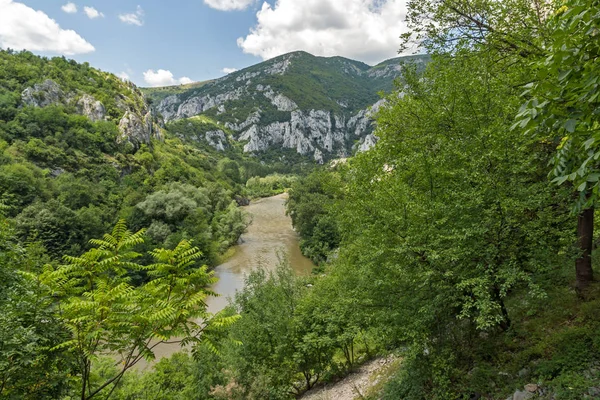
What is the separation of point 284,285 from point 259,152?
17667 cm

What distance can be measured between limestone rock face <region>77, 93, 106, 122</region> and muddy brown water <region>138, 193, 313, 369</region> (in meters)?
38.4

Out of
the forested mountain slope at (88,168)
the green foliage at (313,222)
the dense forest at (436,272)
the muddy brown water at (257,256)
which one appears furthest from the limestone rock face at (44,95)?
the dense forest at (436,272)

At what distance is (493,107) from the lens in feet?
22.6

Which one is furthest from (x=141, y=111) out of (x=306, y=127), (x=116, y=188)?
(x=306, y=127)

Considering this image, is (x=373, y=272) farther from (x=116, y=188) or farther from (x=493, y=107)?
(x=116, y=188)

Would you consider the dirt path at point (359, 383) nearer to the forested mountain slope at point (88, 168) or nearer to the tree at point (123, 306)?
the tree at point (123, 306)

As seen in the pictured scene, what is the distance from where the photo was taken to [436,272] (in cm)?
622

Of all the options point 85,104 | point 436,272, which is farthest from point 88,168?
point 436,272

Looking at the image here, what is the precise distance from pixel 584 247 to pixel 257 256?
119ft

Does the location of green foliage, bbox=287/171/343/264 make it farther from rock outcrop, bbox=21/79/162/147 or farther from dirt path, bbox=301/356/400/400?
rock outcrop, bbox=21/79/162/147

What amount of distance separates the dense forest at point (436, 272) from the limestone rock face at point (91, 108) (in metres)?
65.4

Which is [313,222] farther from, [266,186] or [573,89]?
[266,186]

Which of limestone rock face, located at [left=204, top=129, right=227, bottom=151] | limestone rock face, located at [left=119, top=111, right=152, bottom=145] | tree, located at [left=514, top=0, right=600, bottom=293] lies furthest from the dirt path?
limestone rock face, located at [left=204, top=129, right=227, bottom=151]

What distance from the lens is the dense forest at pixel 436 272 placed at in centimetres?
405
